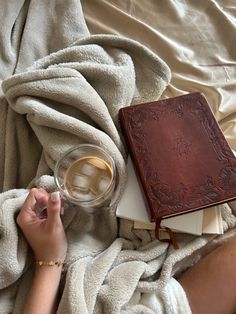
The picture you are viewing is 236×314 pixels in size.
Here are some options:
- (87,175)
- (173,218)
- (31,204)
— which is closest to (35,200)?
(31,204)

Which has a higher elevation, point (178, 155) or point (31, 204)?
point (178, 155)

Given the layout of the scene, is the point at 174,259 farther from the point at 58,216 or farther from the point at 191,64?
the point at 191,64

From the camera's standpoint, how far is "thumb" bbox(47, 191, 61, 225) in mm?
729

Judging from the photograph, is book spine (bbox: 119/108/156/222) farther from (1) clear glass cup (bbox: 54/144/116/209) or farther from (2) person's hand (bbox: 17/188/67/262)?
(2) person's hand (bbox: 17/188/67/262)

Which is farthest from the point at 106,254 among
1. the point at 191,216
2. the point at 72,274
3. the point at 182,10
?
the point at 182,10

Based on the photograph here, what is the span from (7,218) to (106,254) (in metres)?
0.20

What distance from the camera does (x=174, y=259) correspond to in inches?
31.4

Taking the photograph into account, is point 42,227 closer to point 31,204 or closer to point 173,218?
point 31,204

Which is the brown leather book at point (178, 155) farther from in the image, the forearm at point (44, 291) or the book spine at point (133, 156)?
the forearm at point (44, 291)

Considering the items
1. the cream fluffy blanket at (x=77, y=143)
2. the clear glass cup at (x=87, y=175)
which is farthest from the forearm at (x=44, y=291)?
the clear glass cup at (x=87, y=175)

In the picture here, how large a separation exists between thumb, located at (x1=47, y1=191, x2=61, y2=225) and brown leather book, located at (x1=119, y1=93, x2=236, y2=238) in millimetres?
170

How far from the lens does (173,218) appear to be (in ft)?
2.61

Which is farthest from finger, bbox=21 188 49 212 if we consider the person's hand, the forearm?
the forearm

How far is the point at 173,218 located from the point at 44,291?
27 cm
